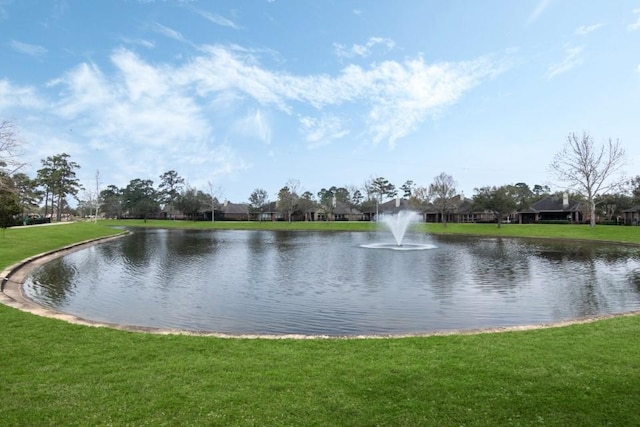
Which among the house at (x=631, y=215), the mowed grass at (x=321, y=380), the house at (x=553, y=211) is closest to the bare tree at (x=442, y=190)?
the house at (x=553, y=211)

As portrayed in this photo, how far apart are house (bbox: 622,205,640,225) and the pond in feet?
162

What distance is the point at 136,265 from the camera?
2386 cm

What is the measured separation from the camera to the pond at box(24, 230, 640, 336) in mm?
11727

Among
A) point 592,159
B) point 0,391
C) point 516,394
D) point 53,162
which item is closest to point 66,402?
point 0,391

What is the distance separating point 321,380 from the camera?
19.3 feet

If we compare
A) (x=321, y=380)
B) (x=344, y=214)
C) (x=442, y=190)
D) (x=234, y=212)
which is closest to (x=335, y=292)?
(x=321, y=380)

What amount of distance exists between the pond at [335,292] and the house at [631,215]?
4929 cm

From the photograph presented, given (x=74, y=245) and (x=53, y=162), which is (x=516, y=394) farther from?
(x=53, y=162)

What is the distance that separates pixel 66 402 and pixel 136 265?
65.4 feet

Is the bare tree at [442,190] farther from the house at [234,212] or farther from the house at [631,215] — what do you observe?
the house at [234,212]

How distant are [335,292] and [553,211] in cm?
7527

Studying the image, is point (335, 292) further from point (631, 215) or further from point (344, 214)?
point (344, 214)

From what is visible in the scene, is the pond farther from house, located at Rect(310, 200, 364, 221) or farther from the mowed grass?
house, located at Rect(310, 200, 364, 221)

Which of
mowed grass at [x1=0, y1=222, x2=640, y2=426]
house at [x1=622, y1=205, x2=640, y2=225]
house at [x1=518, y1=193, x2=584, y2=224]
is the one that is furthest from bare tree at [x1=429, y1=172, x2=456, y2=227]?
mowed grass at [x1=0, y1=222, x2=640, y2=426]
